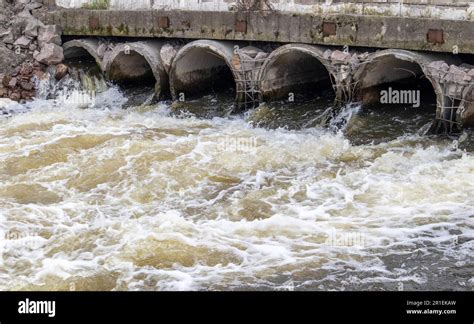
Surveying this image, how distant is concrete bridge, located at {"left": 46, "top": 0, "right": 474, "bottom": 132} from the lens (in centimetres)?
1352

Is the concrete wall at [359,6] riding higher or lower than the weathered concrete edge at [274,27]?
higher

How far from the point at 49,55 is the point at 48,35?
68 cm

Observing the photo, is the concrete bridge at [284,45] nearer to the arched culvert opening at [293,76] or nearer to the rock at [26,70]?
the arched culvert opening at [293,76]

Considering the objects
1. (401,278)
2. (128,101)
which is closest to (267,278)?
(401,278)

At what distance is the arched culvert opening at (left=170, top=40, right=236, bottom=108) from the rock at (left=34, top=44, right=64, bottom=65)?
11.1 ft

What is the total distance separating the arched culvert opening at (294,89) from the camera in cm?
1543

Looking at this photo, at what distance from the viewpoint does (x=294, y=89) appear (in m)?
17.0

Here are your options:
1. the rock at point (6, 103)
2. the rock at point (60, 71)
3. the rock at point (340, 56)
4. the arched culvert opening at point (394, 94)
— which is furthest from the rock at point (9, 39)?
the arched culvert opening at point (394, 94)

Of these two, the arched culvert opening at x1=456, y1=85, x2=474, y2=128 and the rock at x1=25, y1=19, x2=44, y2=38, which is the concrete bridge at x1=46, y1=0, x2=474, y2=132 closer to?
the arched culvert opening at x1=456, y1=85, x2=474, y2=128

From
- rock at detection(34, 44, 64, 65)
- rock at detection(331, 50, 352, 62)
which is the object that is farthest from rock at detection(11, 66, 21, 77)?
rock at detection(331, 50, 352, 62)

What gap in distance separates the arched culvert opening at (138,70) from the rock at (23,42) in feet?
6.91

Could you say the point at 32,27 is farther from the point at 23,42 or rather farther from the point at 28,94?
the point at 28,94

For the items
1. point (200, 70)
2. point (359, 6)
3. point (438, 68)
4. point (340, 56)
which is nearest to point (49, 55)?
point (200, 70)
